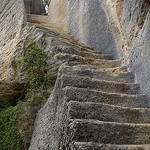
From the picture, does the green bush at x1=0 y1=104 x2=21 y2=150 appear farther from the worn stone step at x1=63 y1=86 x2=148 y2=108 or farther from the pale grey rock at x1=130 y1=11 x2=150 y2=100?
the pale grey rock at x1=130 y1=11 x2=150 y2=100

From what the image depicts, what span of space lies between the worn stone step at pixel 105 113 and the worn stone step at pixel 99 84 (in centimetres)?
42

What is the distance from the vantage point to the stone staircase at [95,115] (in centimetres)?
137

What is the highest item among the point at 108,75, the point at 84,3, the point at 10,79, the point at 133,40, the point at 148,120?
the point at 84,3

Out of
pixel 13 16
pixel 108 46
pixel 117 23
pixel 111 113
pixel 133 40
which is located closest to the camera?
pixel 111 113

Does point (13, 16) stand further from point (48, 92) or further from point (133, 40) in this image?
point (133, 40)

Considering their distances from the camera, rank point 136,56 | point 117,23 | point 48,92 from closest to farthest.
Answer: point 136,56 → point 48,92 → point 117,23

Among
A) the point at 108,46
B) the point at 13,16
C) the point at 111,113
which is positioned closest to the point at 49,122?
the point at 111,113

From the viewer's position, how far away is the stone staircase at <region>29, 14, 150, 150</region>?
137 cm

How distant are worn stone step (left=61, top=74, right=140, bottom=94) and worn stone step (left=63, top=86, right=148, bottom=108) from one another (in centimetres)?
18

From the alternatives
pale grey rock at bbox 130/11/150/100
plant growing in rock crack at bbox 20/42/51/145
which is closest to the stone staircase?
pale grey rock at bbox 130/11/150/100

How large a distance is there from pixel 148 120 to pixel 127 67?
1.05m

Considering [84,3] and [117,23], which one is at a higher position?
[84,3]

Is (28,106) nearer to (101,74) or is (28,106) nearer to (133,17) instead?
(101,74)

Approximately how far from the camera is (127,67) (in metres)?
2.70
